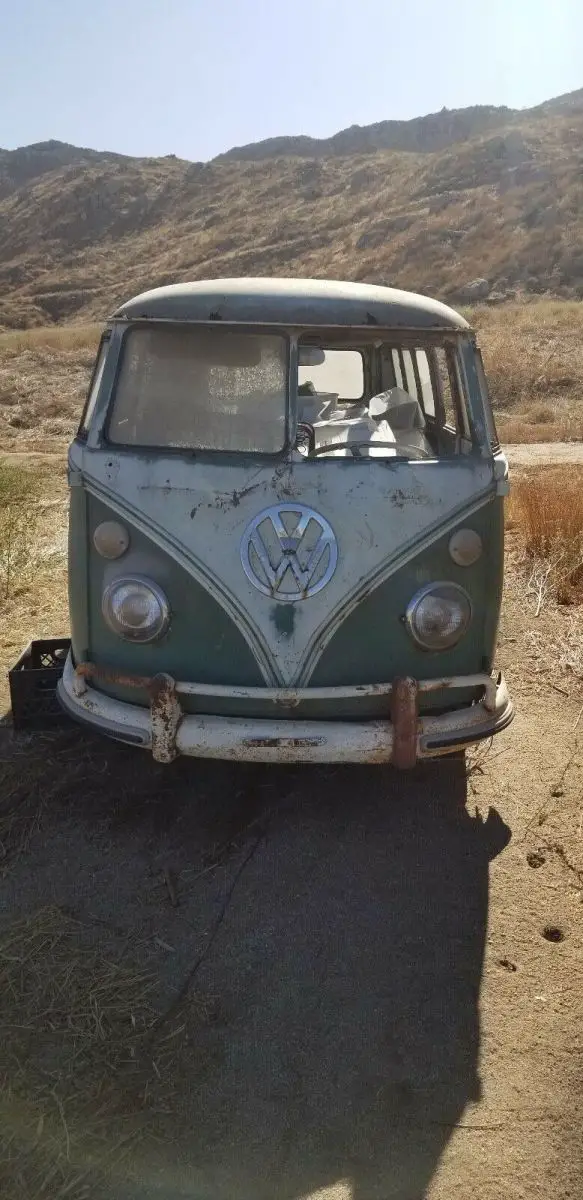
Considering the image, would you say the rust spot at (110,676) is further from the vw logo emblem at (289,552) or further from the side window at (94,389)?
the side window at (94,389)

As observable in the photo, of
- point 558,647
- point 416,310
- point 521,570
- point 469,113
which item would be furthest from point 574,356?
point 469,113

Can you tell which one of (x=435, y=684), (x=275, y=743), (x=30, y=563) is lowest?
(x=30, y=563)

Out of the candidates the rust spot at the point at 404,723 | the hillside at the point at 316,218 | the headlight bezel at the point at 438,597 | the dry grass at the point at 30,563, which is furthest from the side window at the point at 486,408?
the hillside at the point at 316,218

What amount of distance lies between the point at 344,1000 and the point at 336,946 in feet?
0.78

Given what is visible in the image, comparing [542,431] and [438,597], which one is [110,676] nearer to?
[438,597]

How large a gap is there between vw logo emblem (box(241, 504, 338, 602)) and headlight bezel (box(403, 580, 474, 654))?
0.33 meters

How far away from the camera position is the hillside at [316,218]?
3225 cm

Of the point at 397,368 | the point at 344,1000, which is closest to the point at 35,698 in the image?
the point at 344,1000

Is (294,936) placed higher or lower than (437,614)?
lower

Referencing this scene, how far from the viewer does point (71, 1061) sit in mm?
2385

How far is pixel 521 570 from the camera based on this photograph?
664cm

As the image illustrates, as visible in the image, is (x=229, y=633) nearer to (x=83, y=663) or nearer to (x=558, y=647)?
(x=83, y=663)

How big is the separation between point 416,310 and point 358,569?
1.06m

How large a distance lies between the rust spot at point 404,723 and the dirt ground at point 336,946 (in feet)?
1.69
